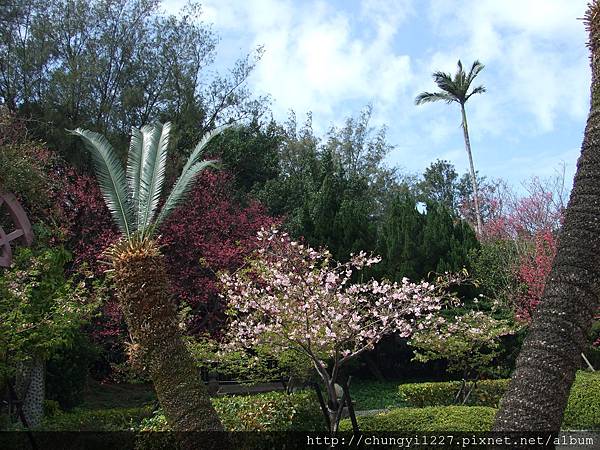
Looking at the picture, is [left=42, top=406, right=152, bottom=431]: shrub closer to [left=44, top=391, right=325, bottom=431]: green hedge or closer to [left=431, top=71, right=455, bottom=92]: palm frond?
[left=44, top=391, right=325, bottom=431]: green hedge

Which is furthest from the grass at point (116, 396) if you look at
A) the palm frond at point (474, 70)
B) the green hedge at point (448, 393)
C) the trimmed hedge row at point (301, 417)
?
the palm frond at point (474, 70)

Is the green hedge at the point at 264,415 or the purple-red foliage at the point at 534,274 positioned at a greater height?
the purple-red foliage at the point at 534,274

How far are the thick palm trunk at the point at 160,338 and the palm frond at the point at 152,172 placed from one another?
67 cm

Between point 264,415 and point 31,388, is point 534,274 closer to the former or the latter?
point 264,415

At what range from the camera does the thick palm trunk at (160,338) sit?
5949 mm

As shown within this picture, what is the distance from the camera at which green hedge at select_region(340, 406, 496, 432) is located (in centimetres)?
747

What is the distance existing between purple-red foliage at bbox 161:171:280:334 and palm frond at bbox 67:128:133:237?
239 inches

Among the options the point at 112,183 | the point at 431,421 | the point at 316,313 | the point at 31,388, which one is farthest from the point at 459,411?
the point at 31,388

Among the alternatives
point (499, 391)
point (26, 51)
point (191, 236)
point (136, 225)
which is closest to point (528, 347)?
point (136, 225)

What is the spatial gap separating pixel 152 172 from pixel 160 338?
233 centimetres

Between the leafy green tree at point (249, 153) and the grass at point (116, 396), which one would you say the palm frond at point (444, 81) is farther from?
the grass at point (116, 396)

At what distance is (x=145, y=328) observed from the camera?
619 centimetres

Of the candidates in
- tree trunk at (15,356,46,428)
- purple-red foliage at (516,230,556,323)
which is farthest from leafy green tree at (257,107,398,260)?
tree trunk at (15,356,46,428)

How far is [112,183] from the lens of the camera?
743 centimetres
